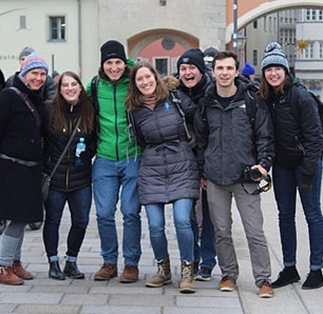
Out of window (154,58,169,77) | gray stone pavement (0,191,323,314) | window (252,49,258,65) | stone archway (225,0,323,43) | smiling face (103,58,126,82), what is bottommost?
gray stone pavement (0,191,323,314)

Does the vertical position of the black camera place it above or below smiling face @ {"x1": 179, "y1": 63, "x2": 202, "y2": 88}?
below

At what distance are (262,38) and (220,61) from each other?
79.5 metres

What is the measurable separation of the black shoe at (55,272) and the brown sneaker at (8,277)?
306 mm

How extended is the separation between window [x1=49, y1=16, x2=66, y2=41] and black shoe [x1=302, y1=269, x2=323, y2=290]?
32.9 metres

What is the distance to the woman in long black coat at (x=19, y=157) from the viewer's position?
5953mm

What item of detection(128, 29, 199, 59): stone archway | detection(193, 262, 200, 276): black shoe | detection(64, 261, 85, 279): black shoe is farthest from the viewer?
detection(128, 29, 199, 59): stone archway

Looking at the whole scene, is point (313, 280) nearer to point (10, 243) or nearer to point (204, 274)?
point (204, 274)

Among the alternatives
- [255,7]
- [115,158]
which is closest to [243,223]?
[115,158]

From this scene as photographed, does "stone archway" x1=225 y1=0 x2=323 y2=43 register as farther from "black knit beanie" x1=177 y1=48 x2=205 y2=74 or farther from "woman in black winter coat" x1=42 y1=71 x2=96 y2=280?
"woman in black winter coat" x1=42 y1=71 x2=96 y2=280

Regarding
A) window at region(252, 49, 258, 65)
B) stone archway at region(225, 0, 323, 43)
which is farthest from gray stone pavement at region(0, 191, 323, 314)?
window at region(252, 49, 258, 65)

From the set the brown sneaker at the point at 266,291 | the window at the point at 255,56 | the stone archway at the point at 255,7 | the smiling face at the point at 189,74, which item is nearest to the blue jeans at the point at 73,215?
the smiling face at the point at 189,74

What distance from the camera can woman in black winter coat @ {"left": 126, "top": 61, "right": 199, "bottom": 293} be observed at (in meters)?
5.86

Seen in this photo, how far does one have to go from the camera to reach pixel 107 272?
6266 millimetres

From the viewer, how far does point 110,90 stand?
6121mm
